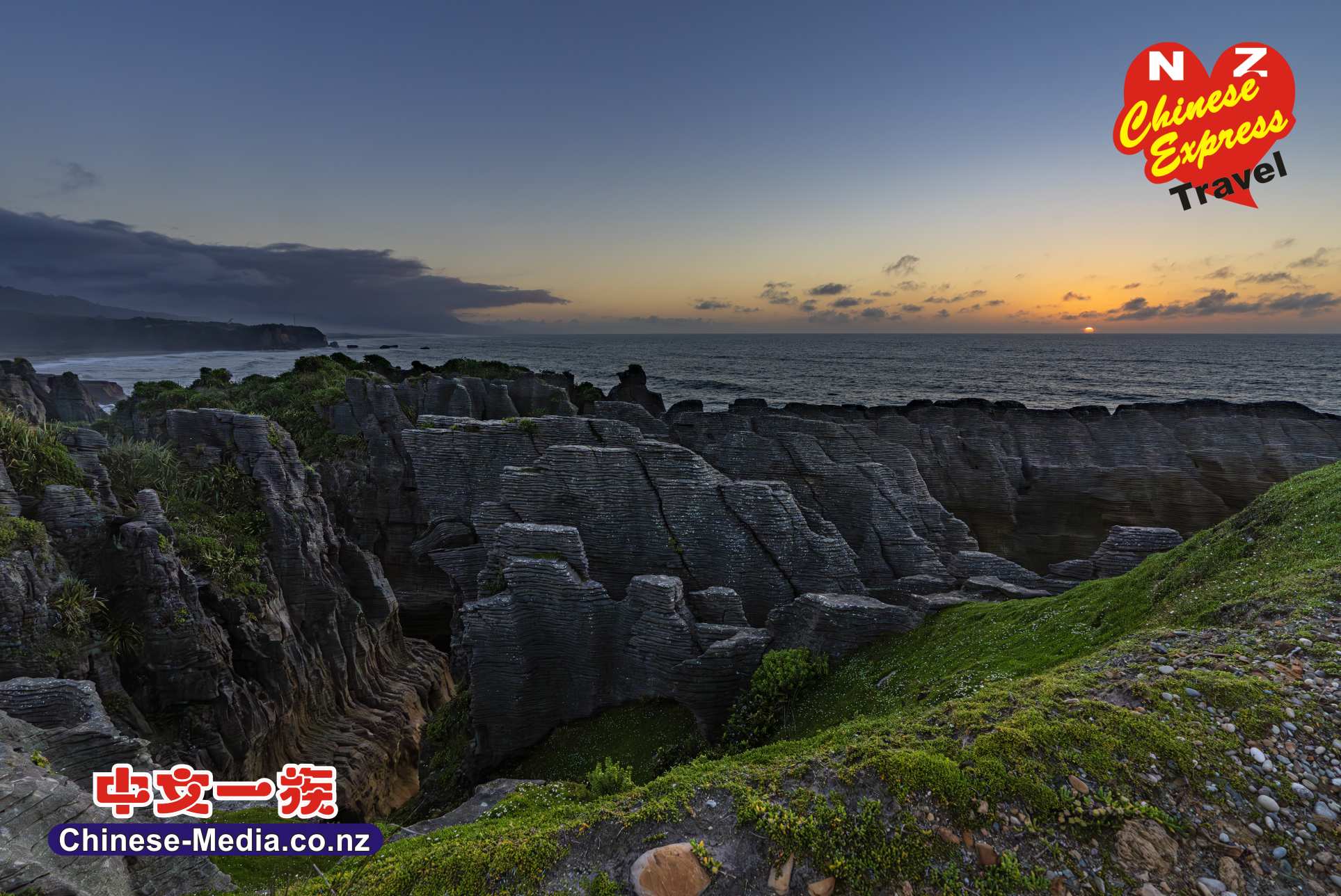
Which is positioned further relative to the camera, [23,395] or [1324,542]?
[23,395]

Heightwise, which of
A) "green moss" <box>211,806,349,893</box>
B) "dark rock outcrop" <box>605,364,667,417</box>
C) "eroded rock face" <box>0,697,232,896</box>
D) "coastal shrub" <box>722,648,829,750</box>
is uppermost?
"dark rock outcrop" <box>605,364,667,417</box>

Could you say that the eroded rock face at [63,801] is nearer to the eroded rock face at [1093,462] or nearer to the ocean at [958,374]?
the eroded rock face at [1093,462]

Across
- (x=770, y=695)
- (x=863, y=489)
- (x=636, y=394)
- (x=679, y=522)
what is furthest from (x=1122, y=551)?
(x=636, y=394)

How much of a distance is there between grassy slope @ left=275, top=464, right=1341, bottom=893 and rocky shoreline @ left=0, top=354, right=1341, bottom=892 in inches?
188

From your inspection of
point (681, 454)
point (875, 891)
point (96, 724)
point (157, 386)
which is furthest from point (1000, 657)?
point (157, 386)

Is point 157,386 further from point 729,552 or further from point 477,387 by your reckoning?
A: point 729,552

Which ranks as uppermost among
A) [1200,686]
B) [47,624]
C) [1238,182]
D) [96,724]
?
[1238,182]

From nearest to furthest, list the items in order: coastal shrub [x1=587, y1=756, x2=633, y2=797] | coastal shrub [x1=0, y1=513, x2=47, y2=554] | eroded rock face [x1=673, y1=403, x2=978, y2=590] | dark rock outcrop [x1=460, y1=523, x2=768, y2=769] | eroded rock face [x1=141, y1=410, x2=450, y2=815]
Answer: coastal shrub [x1=587, y1=756, x2=633, y2=797] → coastal shrub [x1=0, y1=513, x2=47, y2=554] → eroded rock face [x1=141, y1=410, x2=450, y2=815] → dark rock outcrop [x1=460, y1=523, x2=768, y2=769] → eroded rock face [x1=673, y1=403, x2=978, y2=590]

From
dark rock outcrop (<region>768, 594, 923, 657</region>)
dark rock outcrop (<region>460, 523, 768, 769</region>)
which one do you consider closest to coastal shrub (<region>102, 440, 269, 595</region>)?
dark rock outcrop (<region>460, 523, 768, 769</region>)

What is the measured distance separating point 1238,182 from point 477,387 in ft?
146

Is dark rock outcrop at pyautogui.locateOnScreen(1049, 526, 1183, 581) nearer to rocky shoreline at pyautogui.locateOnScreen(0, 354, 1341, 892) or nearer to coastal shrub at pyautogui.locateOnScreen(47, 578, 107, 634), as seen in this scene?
rocky shoreline at pyautogui.locateOnScreen(0, 354, 1341, 892)

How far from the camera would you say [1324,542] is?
35.9 ft

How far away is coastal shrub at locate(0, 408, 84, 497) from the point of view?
15.4 m

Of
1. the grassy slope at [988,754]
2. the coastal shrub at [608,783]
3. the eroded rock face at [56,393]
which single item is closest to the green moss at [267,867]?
the grassy slope at [988,754]
